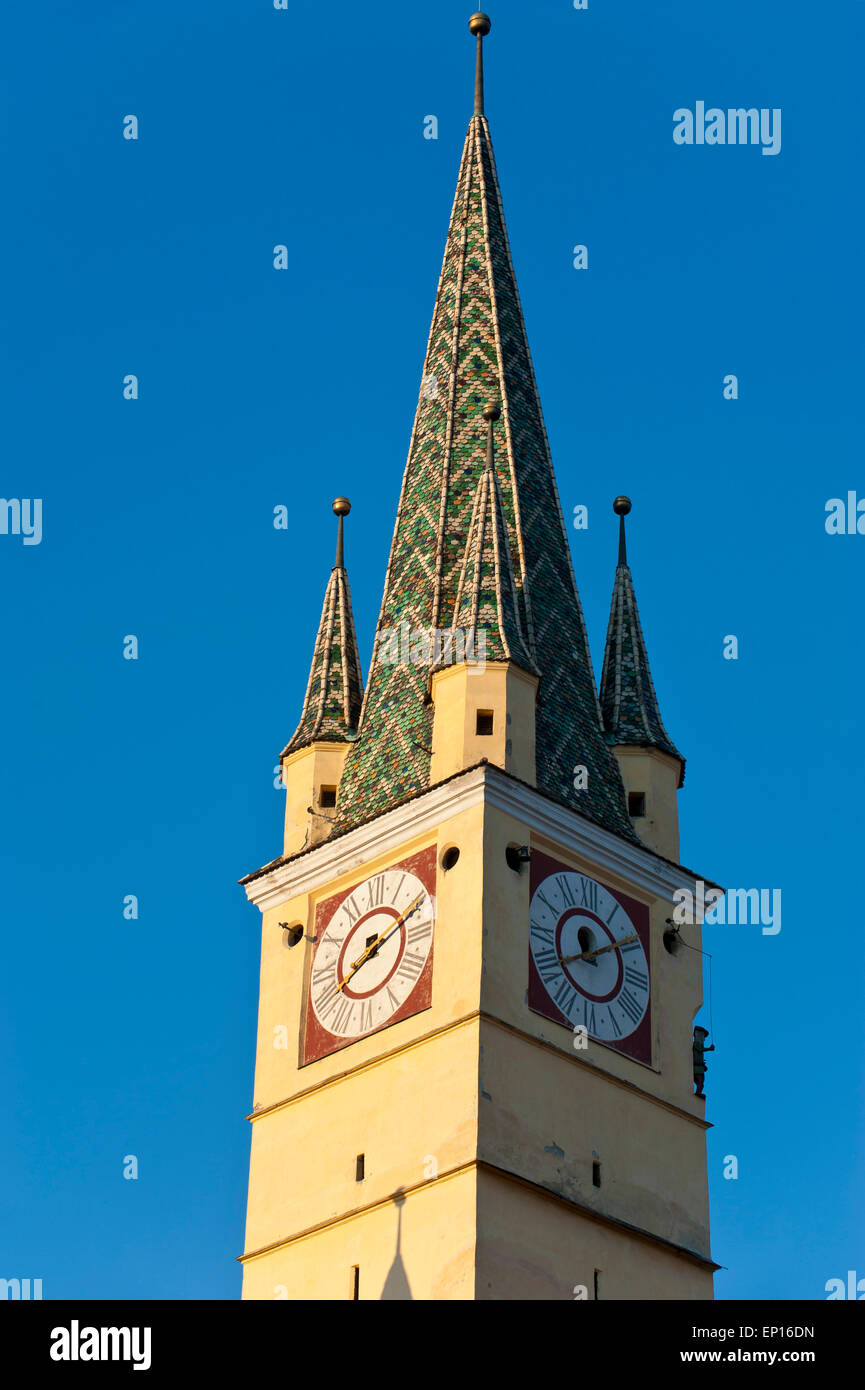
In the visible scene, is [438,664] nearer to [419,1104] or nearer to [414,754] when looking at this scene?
[414,754]

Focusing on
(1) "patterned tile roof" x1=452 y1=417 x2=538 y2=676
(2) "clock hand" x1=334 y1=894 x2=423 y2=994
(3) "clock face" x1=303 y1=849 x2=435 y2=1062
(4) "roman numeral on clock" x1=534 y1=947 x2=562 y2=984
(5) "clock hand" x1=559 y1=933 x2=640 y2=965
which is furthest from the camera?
(1) "patterned tile roof" x1=452 y1=417 x2=538 y2=676

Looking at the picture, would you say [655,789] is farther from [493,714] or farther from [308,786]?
[308,786]

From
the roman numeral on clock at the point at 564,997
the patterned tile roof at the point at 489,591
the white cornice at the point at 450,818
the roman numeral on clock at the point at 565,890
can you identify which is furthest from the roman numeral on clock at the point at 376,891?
the patterned tile roof at the point at 489,591

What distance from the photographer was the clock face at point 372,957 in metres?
40.9

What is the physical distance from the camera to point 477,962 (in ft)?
Answer: 131

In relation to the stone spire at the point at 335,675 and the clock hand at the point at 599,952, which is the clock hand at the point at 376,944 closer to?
the clock hand at the point at 599,952

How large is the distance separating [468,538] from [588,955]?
6789mm

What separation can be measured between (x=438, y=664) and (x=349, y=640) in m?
3.85

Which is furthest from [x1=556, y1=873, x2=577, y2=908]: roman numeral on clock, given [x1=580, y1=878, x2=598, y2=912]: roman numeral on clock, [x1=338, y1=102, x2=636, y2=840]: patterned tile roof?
[x1=338, y1=102, x2=636, y2=840]: patterned tile roof

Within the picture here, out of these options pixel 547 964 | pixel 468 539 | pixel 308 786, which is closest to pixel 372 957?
pixel 547 964

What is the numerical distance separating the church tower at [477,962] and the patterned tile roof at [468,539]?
0.22ft

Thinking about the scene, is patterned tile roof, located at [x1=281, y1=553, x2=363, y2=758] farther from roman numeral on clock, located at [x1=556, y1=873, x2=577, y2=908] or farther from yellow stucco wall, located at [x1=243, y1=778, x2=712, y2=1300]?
roman numeral on clock, located at [x1=556, y1=873, x2=577, y2=908]

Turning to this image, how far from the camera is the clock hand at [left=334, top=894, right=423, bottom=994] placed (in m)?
41.4
